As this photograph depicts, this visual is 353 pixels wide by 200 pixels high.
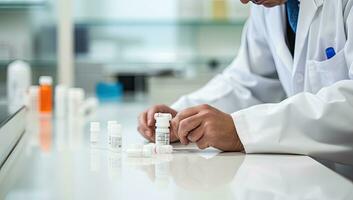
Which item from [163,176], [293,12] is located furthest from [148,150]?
[293,12]

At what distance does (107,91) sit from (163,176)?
6.98 feet

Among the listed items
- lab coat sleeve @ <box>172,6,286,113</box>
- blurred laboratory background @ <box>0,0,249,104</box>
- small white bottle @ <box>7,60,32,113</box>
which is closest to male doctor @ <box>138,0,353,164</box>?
lab coat sleeve @ <box>172,6,286,113</box>

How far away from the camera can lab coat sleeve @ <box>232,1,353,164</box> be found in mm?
1126

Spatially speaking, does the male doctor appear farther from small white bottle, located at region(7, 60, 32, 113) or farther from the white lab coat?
small white bottle, located at region(7, 60, 32, 113)

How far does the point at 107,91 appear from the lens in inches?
120

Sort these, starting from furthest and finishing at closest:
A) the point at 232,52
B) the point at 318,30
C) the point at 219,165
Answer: the point at 232,52 → the point at 318,30 → the point at 219,165

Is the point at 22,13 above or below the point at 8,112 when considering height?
above

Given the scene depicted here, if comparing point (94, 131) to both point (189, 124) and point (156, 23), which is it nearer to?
point (189, 124)

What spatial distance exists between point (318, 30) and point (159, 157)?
522 millimetres

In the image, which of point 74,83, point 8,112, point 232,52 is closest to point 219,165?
point 8,112

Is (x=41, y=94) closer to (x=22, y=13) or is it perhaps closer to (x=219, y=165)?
(x=22, y=13)

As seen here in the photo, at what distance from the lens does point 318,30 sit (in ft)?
4.49

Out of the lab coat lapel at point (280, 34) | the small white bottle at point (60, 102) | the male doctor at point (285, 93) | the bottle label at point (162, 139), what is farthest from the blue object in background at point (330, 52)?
the small white bottle at point (60, 102)

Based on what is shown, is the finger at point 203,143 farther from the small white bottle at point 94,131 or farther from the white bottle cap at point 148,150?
the small white bottle at point 94,131
